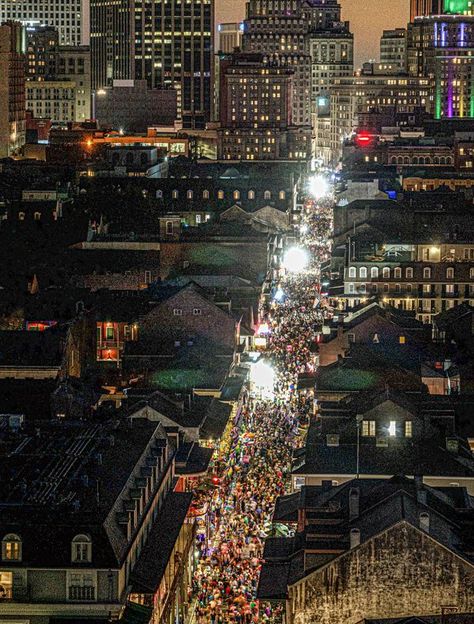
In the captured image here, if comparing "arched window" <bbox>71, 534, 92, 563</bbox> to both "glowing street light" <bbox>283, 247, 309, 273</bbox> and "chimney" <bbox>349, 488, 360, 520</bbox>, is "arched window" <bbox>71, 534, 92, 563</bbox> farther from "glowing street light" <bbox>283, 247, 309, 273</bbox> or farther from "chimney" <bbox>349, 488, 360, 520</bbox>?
"glowing street light" <bbox>283, 247, 309, 273</bbox>

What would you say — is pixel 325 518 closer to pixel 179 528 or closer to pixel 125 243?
pixel 179 528

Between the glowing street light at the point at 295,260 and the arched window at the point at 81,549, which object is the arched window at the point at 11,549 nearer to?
the arched window at the point at 81,549

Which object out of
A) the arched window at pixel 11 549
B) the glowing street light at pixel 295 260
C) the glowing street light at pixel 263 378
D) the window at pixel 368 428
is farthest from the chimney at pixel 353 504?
the glowing street light at pixel 295 260

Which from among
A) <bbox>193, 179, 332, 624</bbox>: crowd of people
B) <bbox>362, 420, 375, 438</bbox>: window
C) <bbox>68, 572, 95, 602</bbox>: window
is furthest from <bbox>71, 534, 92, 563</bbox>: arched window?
<bbox>362, 420, 375, 438</bbox>: window

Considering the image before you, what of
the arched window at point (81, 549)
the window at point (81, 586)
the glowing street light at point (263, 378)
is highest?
the glowing street light at point (263, 378)

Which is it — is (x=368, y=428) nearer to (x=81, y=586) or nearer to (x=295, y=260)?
(x=81, y=586)

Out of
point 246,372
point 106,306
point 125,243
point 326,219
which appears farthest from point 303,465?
point 326,219

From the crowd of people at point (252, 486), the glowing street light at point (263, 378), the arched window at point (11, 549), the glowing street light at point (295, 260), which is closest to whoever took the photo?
the arched window at point (11, 549)
